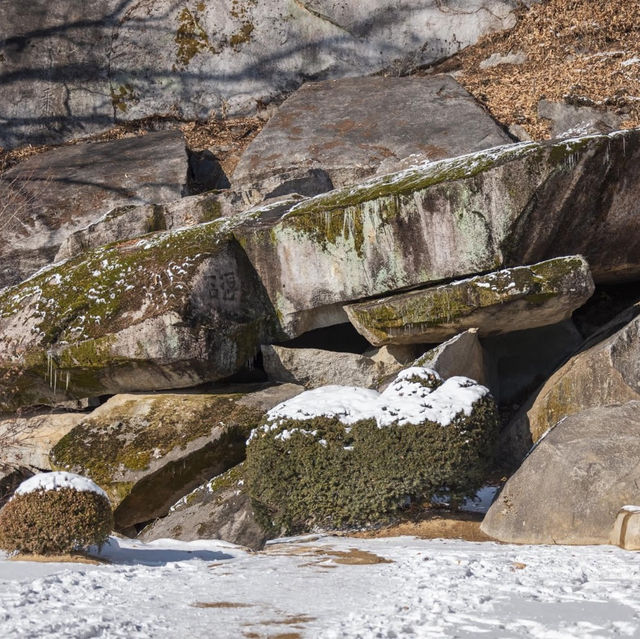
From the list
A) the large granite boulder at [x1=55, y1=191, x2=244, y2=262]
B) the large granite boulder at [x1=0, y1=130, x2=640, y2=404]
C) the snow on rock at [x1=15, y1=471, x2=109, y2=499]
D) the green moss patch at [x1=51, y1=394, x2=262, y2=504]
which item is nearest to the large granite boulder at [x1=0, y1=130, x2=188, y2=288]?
the large granite boulder at [x1=55, y1=191, x2=244, y2=262]

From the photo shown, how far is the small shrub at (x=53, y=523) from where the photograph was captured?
711 centimetres

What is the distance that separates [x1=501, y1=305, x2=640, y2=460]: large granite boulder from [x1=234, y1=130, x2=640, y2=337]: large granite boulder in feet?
3.98

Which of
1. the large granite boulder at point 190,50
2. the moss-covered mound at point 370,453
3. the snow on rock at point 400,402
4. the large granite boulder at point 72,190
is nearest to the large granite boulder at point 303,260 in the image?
the snow on rock at point 400,402

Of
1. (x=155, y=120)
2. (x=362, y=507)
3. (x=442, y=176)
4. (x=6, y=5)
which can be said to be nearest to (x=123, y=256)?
(x=442, y=176)

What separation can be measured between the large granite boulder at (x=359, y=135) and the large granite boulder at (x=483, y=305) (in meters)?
2.94

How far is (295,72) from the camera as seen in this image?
20.1 metres

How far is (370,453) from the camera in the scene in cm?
859

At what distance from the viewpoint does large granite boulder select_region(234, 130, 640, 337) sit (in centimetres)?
1049

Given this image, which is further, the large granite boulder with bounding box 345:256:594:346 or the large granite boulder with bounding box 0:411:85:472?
the large granite boulder with bounding box 0:411:85:472

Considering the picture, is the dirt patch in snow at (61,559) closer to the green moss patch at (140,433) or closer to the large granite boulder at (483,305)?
the green moss patch at (140,433)

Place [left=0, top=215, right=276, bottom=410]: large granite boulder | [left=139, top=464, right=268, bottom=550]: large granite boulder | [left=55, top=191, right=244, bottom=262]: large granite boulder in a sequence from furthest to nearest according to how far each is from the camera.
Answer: [left=55, top=191, right=244, bottom=262]: large granite boulder, [left=0, top=215, right=276, bottom=410]: large granite boulder, [left=139, top=464, right=268, bottom=550]: large granite boulder

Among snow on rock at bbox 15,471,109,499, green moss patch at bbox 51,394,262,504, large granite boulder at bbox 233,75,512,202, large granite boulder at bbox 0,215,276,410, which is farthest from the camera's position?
large granite boulder at bbox 233,75,512,202

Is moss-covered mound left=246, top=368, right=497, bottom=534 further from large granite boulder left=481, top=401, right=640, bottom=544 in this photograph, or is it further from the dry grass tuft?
the dry grass tuft

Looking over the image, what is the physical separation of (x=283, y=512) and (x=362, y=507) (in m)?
0.79
